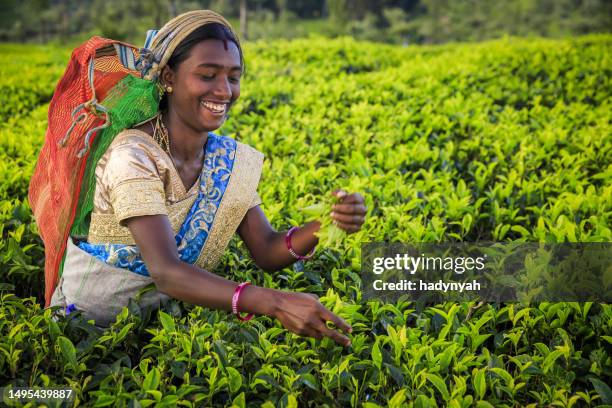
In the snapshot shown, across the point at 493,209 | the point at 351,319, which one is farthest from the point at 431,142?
the point at 351,319

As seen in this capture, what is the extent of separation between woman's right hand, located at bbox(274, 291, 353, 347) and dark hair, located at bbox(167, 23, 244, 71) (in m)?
0.94

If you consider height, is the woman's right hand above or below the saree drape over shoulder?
below

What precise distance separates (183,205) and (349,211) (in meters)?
0.70

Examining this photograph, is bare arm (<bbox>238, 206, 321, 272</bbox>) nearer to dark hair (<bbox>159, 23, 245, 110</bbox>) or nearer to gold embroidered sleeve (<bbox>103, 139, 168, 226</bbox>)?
gold embroidered sleeve (<bbox>103, 139, 168, 226</bbox>)

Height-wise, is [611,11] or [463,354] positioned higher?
[611,11]

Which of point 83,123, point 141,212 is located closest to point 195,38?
point 83,123

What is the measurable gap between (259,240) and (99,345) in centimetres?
79

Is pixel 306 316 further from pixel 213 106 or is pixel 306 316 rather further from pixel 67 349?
pixel 213 106

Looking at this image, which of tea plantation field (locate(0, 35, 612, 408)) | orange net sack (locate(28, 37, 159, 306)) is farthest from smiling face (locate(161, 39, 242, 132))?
tea plantation field (locate(0, 35, 612, 408))

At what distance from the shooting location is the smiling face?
2102 mm

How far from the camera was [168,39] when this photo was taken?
2.10 m

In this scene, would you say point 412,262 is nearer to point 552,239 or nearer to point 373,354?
point 552,239

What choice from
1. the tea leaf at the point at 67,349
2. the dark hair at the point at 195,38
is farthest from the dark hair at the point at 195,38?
the tea leaf at the point at 67,349

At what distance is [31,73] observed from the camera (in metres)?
7.32
